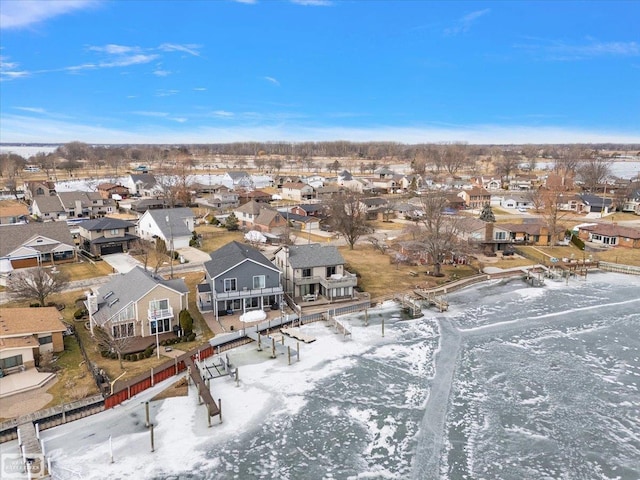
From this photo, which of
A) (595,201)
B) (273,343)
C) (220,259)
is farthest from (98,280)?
(595,201)

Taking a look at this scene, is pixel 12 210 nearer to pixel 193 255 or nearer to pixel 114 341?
pixel 193 255

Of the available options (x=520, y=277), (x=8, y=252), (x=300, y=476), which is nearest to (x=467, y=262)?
(x=520, y=277)

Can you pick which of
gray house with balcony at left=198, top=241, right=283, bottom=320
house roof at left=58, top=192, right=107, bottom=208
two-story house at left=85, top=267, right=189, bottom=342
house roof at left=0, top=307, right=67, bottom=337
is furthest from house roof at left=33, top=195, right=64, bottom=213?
house roof at left=0, top=307, right=67, bottom=337

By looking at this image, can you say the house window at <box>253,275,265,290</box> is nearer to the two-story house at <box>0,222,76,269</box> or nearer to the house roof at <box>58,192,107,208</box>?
the two-story house at <box>0,222,76,269</box>

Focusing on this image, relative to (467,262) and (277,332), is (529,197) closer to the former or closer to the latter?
(467,262)

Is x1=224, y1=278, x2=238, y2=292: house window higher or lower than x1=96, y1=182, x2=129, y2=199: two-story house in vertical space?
lower

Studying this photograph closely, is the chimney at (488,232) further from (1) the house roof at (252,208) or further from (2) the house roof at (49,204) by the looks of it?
(2) the house roof at (49,204)
